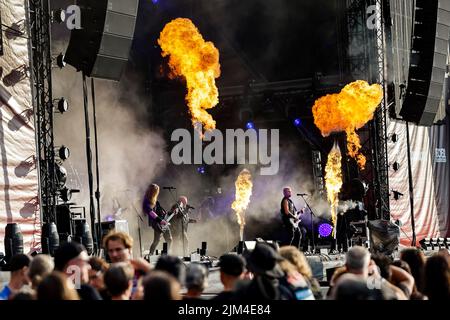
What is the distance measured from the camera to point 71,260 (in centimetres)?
560

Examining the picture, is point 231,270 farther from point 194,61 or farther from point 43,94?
point 194,61

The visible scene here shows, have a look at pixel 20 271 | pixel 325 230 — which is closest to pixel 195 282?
pixel 20 271

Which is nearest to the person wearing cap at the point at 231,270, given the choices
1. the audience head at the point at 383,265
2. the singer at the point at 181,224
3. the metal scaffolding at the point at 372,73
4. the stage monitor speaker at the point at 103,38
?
the audience head at the point at 383,265

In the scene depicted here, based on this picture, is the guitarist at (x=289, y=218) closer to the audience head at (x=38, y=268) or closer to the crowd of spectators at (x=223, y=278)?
the crowd of spectators at (x=223, y=278)

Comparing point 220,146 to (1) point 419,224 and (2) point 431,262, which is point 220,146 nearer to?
(1) point 419,224

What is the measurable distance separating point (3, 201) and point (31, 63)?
8.36 feet

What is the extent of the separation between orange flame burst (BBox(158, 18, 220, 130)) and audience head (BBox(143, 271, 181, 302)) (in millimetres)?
15912

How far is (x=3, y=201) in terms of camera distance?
12.4 m

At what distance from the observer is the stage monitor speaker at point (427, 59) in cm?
1462

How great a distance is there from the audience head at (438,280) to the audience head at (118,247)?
7.82 ft

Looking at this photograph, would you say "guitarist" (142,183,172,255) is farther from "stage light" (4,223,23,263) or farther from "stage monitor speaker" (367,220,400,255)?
"stage monitor speaker" (367,220,400,255)

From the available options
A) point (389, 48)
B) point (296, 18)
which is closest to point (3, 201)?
point (389, 48)

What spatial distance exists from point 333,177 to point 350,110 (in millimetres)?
2082

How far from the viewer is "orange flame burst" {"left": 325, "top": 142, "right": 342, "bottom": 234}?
19.4m
